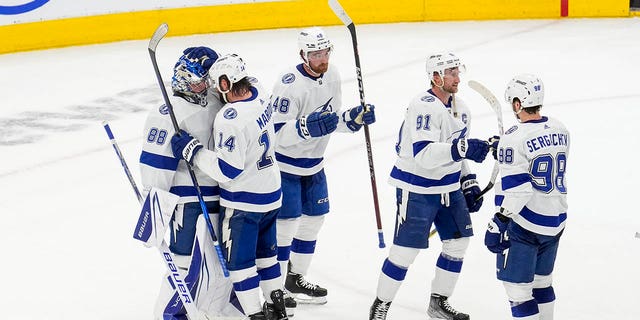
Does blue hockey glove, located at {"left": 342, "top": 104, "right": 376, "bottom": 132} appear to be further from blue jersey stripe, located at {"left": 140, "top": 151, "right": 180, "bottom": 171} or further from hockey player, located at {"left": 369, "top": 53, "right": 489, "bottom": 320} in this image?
blue jersey stripe, located at {"left": 140, "top": 151, "right": 180, "bottom": 171}

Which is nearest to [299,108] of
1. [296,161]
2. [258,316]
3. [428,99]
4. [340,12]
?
[296,161]

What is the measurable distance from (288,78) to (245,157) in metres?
0.82

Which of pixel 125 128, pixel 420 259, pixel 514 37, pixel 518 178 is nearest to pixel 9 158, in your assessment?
pixel 125 128

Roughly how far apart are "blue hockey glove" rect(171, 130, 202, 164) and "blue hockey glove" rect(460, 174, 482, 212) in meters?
1.36

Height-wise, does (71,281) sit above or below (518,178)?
below

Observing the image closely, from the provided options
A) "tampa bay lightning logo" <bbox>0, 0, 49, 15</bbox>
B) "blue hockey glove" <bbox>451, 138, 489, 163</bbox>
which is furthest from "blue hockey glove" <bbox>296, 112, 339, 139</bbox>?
"tampa bay lightning logo" <bbox>0, 0, 49, 15</bbox>

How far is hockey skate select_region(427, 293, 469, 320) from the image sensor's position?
16.6 feet

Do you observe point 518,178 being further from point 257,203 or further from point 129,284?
point 129,284

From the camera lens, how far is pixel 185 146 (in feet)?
14.1

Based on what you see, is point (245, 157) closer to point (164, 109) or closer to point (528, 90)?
point (164, 109)

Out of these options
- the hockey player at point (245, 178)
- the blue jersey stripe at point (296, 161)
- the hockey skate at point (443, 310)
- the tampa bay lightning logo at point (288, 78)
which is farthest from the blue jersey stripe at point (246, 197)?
the hockey skate at point (443, 310)

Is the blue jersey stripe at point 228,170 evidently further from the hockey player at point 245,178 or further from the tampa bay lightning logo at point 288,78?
the tampa bay lightning logo at point 288,78

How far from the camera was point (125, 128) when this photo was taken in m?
8.73

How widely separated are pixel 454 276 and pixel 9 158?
4276 mm
